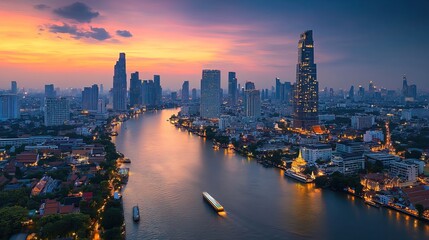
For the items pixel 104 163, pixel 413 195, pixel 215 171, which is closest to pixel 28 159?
pixel 104 163

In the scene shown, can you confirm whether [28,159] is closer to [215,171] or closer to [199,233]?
[215,171]

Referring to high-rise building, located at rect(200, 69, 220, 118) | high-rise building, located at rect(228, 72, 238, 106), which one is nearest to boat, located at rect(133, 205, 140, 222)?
high-rise building, located at rect(200, 69, 220, 118)

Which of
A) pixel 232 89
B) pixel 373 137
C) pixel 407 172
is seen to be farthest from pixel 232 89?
pixel 407 172

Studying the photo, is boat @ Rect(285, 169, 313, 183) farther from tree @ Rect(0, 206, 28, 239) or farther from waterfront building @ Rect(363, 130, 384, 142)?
waterfront building @ Rect(363, 130, 384, 142)

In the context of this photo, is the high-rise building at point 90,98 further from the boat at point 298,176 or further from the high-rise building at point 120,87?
the boat at point 298,176

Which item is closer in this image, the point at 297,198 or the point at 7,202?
the point at 7,202

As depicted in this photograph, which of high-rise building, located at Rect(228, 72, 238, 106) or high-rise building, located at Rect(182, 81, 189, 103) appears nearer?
high-rise building, located at Rect(228, 72, 238, 106)

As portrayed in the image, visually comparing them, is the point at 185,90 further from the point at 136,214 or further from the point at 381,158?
the point at 136,214
